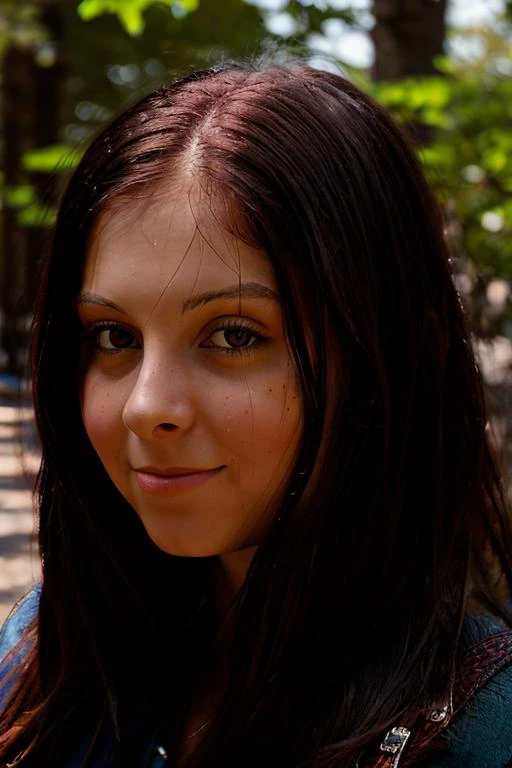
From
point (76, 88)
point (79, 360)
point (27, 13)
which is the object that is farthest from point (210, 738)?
point (76, 88)

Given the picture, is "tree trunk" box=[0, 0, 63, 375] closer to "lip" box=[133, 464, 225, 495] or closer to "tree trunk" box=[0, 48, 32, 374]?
"tree trunk" box=[0, 48, 32, 374]

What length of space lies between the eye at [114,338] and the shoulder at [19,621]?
64 centimetres

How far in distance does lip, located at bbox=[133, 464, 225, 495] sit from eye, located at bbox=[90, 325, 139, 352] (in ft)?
0.65

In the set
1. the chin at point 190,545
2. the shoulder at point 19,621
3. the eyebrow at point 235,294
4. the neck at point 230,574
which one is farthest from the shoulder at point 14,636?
the eyebrow at point 235,294

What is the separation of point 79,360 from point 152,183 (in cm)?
35

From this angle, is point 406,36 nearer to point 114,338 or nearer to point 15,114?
point 114,338

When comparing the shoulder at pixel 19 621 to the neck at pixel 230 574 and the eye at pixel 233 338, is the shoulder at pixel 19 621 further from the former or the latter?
the eye at pixel 233 338

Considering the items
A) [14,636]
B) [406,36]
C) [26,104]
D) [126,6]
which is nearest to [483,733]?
[14,636]

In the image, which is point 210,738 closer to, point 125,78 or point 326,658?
point 326,658

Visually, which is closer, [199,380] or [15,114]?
[199,380]

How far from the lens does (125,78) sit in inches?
448

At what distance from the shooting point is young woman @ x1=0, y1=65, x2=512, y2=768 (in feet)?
4.79

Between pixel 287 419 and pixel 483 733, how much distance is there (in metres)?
0.50

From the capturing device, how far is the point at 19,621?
203 centimetres
